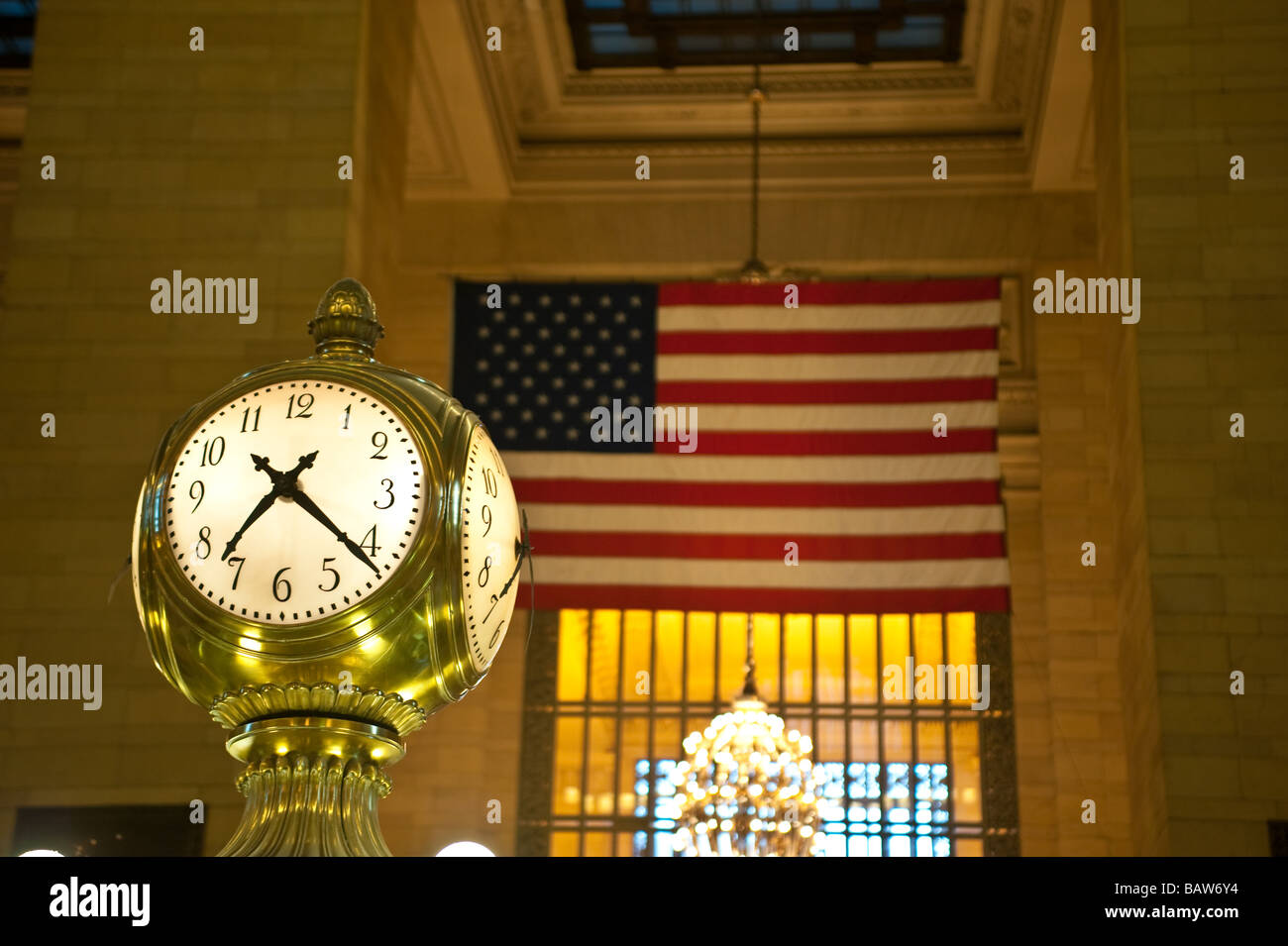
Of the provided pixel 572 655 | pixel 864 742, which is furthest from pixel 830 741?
pixel 572 655

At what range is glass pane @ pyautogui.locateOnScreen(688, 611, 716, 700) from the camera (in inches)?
610

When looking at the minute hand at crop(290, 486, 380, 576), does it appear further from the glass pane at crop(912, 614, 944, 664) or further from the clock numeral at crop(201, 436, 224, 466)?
the glass pane at crop(912, 614, 944, 664)

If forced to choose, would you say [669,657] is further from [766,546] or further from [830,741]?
[766,546]

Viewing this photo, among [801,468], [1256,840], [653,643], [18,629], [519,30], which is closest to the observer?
[1256,840]

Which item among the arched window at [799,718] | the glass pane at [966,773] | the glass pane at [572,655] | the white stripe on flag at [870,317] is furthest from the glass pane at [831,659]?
the white stripe on flag at [870,317]

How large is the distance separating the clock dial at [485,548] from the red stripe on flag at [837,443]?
8614mm

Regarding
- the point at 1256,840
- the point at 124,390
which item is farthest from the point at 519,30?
the point at 1256,840

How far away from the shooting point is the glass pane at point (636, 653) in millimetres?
15281

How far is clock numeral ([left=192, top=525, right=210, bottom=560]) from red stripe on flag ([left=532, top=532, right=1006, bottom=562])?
8.35 metres

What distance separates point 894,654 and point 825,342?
19.0 ft

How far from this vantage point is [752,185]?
14.4 metres

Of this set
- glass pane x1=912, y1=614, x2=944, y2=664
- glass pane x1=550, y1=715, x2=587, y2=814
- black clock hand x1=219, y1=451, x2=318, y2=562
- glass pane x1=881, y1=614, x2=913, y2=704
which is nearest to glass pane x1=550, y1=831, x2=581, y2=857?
glass pane x1=550, y1=715, x2=587, y2=814
